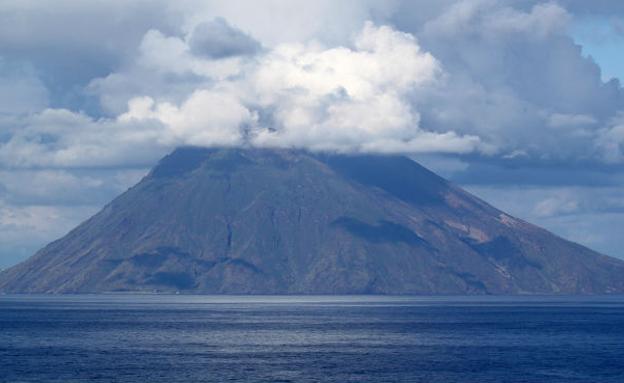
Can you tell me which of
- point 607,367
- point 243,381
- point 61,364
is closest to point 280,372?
point 243,381

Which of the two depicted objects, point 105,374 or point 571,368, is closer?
point 105,374

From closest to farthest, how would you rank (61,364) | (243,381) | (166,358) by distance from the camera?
1. (243,381)
2. (61,364)
3. (166,358)

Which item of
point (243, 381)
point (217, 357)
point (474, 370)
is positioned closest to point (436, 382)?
point (474, 370)

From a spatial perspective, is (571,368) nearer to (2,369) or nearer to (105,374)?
(105,374)

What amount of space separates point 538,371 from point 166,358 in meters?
67.8

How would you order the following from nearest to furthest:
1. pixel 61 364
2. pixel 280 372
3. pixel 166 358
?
pixel 280 372 < pixel 61 364 < pixel 166 358

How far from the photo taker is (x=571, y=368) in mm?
178875

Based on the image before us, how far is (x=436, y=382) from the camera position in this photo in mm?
159000

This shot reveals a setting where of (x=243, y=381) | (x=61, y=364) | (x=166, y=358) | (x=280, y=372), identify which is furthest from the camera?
(x=166, y=358)

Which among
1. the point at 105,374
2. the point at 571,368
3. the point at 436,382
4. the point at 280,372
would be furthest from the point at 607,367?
the point at 105,374

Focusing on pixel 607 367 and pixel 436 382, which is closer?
pixel 436 382

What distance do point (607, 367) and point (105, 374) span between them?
282 feet

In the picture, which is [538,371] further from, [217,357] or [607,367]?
[217,357]

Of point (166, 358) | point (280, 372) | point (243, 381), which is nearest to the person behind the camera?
point (243, 381)
